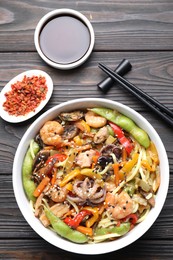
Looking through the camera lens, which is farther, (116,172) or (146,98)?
(146,98)

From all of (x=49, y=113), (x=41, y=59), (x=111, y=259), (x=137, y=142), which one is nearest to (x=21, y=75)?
(x=41, y=59)

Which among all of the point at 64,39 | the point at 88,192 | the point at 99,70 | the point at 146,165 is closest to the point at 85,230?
the point at 88,192

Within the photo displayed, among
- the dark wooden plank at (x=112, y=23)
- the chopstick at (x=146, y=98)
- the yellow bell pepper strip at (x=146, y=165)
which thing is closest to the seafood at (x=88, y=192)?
the yellow bell pepper strip at (x=146, y=165)

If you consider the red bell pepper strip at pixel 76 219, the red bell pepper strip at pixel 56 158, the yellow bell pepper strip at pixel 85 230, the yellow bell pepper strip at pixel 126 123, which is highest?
the yellow bell pepper strip at pixel 126 123

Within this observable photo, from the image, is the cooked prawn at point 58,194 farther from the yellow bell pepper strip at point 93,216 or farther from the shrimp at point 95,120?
the shrimp at point 95,120

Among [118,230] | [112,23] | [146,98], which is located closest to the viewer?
[118,230]

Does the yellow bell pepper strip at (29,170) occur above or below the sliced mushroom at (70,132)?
below

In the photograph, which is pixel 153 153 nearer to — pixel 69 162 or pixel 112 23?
pixel 69 162

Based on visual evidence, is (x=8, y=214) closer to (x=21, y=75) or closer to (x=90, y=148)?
(x=90, y=148)
